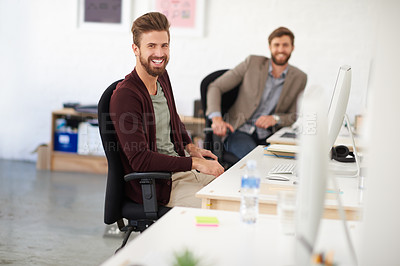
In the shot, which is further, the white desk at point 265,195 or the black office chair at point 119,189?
the black office chair at point 119,189

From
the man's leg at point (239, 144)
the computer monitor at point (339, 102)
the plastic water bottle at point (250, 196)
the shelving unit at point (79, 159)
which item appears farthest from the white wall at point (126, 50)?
the plastic water bottle at point (250, 196)

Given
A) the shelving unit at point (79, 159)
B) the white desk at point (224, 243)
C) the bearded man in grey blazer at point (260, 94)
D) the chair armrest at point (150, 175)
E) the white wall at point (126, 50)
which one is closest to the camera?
the white desk at point (224, 243)

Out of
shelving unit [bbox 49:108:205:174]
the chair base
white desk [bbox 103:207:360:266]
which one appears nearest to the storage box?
shelving unit [bbox 49:108:205:174]

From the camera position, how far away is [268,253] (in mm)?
1283

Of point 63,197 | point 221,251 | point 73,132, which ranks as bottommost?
point 63,197

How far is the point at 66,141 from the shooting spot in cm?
559

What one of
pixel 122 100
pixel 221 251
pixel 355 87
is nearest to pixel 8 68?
pixel 355 87

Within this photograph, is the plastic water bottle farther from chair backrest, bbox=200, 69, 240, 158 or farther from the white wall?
the white wall

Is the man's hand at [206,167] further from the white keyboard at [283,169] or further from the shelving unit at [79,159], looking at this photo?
the shelving unit at [79,159]

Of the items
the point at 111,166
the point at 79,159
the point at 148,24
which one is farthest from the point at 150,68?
the point at 79,159

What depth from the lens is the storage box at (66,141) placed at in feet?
18.3

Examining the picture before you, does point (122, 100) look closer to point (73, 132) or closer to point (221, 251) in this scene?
point (221, 251)

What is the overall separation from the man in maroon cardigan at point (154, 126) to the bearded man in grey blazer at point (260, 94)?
100 centimetres

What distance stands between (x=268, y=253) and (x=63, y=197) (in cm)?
349
